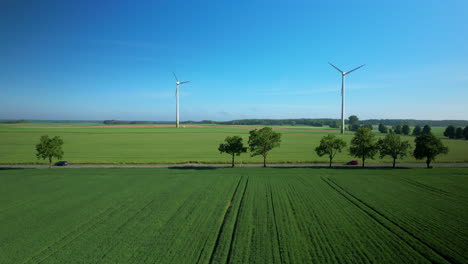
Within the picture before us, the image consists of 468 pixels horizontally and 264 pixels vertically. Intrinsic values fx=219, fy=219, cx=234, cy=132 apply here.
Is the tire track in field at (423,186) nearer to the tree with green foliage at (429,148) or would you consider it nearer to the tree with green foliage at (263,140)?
the tree with green foliage at (429,148)

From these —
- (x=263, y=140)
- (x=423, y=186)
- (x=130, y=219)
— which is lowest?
(x=130, y=219)

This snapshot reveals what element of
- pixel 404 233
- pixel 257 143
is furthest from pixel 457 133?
pixel 404 233

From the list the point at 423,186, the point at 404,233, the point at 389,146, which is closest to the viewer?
the point at 404,233

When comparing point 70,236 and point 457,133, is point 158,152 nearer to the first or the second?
point 70,236

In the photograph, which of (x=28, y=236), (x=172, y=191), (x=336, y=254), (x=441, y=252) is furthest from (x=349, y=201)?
(x=28, y=236)

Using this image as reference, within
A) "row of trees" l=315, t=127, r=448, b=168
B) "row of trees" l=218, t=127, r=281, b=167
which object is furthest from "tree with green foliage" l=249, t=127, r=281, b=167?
"row of trees" l=315, t=127, r=448, b=168

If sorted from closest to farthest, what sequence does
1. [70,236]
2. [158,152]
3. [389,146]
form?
[70,236]
[389,146]
[158,152]

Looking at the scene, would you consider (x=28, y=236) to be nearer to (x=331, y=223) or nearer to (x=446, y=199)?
(x=331, y=223)

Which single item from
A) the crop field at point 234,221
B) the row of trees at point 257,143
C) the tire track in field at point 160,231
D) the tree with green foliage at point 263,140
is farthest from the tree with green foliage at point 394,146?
the tire track in field at point 160,231
